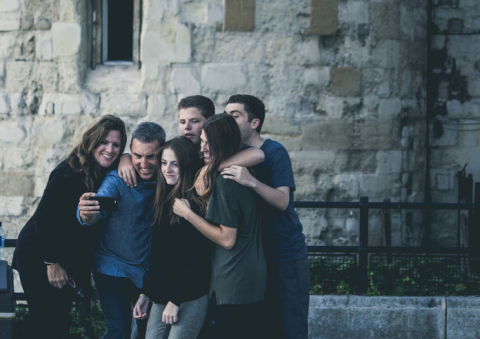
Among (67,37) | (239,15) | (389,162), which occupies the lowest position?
(389,162)

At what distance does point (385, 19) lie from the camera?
7.46 meters

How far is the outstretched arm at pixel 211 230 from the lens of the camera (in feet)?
12.3

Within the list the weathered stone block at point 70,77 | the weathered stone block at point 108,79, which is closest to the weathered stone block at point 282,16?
the weathered stone block at point 108,79

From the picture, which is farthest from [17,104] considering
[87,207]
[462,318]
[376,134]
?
[462,318]

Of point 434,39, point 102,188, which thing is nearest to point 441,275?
point 102,188

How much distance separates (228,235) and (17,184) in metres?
4.39

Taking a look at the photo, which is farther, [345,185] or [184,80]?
[345,185]

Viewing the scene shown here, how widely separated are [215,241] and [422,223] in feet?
17.4

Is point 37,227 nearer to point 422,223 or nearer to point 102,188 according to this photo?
point 102,188

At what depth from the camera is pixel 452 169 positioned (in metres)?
Answer: 8.93

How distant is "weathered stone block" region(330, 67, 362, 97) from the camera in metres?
7.35

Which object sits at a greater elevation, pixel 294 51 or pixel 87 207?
pixel 294 51

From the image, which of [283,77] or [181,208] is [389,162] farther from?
[181,208]

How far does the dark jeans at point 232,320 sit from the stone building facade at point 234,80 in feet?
11.9
